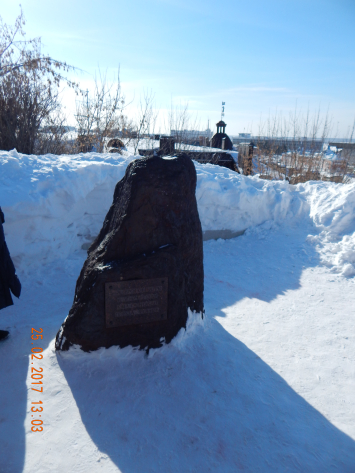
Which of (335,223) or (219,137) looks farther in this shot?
(219,137)

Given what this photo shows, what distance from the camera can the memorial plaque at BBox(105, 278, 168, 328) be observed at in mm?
2629

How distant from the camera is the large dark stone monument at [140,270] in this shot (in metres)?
2.63

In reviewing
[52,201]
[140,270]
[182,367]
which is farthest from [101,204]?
[182,367]

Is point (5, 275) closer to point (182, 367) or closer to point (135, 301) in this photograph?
point (135, 301)

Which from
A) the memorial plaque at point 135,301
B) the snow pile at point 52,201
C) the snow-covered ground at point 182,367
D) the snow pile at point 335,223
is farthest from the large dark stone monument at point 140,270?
the snow pile at point 335,223

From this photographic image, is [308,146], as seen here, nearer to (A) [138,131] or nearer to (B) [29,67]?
(A) [138,131]

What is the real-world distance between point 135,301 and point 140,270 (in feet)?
0.89

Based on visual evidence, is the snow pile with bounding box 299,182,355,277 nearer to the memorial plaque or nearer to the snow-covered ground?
the snow-covered ground

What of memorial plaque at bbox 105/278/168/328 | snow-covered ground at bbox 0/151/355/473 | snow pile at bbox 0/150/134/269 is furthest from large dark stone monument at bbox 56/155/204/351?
snow pile at bbox 0/150/134/269

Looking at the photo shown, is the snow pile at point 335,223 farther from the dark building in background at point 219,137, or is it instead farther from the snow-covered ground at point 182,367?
the dark building in background at point 219,137

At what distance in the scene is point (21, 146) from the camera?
8.20m

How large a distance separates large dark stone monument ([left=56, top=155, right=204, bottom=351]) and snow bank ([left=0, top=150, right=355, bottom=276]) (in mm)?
1945

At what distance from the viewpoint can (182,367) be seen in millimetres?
2666

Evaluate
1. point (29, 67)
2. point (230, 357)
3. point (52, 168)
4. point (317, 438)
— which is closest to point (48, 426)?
point (230, 357)
